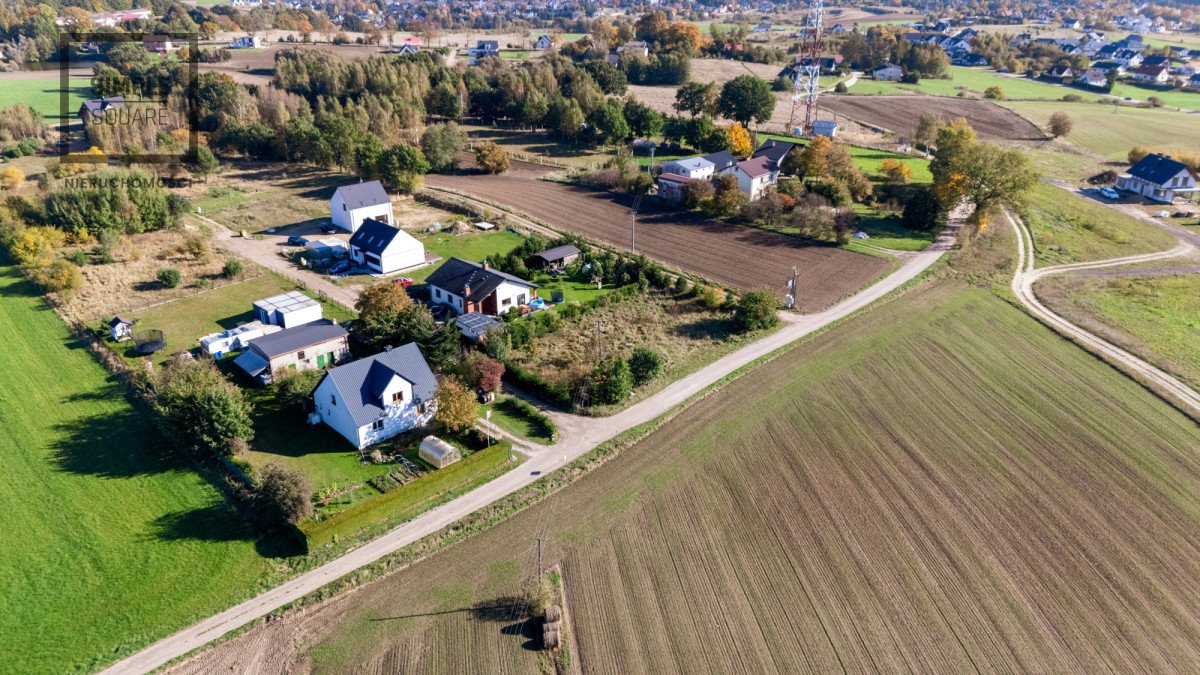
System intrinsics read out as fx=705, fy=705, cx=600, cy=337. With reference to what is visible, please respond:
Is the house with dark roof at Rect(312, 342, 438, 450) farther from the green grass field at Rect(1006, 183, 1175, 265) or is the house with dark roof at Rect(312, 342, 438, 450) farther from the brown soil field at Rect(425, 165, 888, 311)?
the green grass field at Rect(1006, 183, 1175, 265)

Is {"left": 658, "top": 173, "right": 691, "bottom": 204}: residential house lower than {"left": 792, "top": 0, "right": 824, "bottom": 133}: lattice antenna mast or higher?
lower

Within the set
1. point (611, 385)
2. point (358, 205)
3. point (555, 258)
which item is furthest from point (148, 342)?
point (611, 385)

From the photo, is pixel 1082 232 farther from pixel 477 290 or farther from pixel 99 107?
pixel 99 107

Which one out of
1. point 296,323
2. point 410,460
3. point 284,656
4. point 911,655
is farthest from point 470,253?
point 911,655

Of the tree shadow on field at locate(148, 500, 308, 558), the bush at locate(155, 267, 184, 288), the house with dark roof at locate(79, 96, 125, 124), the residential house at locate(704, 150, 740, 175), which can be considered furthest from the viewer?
the house with dark roof at locate(79, 96, 125, 124)

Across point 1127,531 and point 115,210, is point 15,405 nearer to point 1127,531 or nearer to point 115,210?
point 115,210

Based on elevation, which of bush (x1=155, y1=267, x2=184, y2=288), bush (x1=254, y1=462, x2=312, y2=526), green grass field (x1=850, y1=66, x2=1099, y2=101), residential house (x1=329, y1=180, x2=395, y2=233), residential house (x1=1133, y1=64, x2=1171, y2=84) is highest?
residential house (x1=1133, y1=64, x2=1171, y2=84)

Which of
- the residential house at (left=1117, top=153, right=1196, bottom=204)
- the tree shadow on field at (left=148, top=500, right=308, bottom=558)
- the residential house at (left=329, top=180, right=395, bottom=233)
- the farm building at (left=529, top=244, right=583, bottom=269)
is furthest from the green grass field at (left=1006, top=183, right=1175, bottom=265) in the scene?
the tree shadow on field at (left=148, top=500, right=308, bottom=558)
